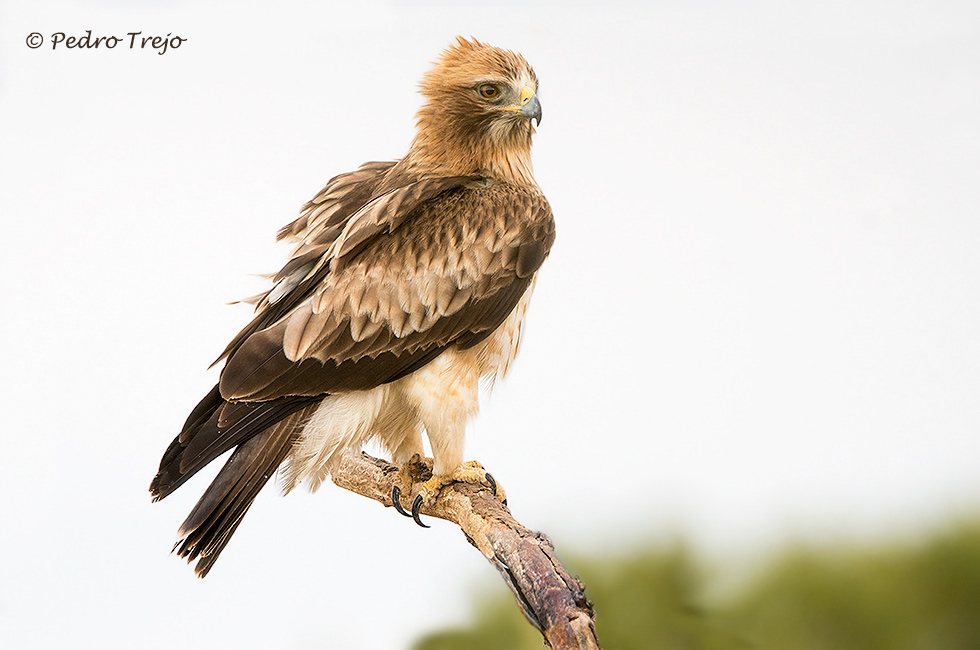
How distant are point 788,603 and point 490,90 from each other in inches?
92.3

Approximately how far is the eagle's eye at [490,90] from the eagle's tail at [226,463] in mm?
991

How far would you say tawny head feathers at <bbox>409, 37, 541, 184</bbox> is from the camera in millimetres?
2756

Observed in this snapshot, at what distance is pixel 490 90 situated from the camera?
2.76m

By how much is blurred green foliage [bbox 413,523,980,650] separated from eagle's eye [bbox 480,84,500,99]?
1911 mm

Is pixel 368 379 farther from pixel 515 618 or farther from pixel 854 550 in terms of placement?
pixel 854 550

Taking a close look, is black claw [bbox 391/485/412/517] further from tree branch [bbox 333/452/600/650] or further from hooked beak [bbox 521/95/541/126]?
hooked beak [bbox 521/95/541/126]

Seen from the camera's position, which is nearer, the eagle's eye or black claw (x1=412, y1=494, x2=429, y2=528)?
the eagle's eye

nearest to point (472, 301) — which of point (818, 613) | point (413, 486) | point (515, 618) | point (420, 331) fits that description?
point (420, 331)

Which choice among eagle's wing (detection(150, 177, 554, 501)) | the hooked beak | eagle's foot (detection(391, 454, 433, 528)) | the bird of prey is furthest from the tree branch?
the hooked beak

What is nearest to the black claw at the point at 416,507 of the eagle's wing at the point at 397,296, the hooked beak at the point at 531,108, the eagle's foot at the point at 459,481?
the eagle's foot at the point at 459,481

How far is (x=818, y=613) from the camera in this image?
3.77m

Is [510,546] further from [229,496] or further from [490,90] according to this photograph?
[490,90]

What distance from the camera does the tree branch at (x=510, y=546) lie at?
210cm

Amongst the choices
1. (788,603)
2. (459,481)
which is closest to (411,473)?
(459,481)
